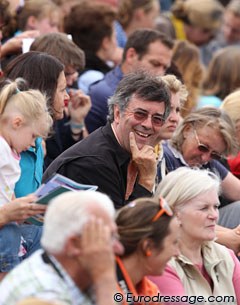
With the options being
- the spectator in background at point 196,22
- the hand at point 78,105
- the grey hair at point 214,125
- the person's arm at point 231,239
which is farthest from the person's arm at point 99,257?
the spectator in background at point 196,22

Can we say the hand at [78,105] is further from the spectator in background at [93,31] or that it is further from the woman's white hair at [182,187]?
the woman's white hair at [182,187]

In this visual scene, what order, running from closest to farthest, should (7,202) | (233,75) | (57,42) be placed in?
1. (7,202)
2. (57,42)
3. (233,75)

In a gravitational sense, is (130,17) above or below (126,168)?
below

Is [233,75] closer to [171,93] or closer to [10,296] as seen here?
[171,93]

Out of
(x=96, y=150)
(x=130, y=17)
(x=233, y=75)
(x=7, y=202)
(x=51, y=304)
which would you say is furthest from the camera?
(x=130, y=17)

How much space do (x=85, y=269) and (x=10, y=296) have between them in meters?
0.35

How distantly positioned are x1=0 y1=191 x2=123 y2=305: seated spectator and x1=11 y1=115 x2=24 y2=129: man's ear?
1.35 meters

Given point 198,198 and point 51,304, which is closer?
point 51,304

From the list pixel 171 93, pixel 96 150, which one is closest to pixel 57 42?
pixel 171 93

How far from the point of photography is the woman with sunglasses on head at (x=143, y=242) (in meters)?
4.36

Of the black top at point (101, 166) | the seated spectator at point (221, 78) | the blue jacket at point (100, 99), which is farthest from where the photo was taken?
the seated spectator at point (221, 78)

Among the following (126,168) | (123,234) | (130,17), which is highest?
(123,234)

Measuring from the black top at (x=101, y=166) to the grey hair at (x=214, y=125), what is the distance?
1070 millimetres

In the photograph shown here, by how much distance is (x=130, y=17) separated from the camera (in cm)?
1056
